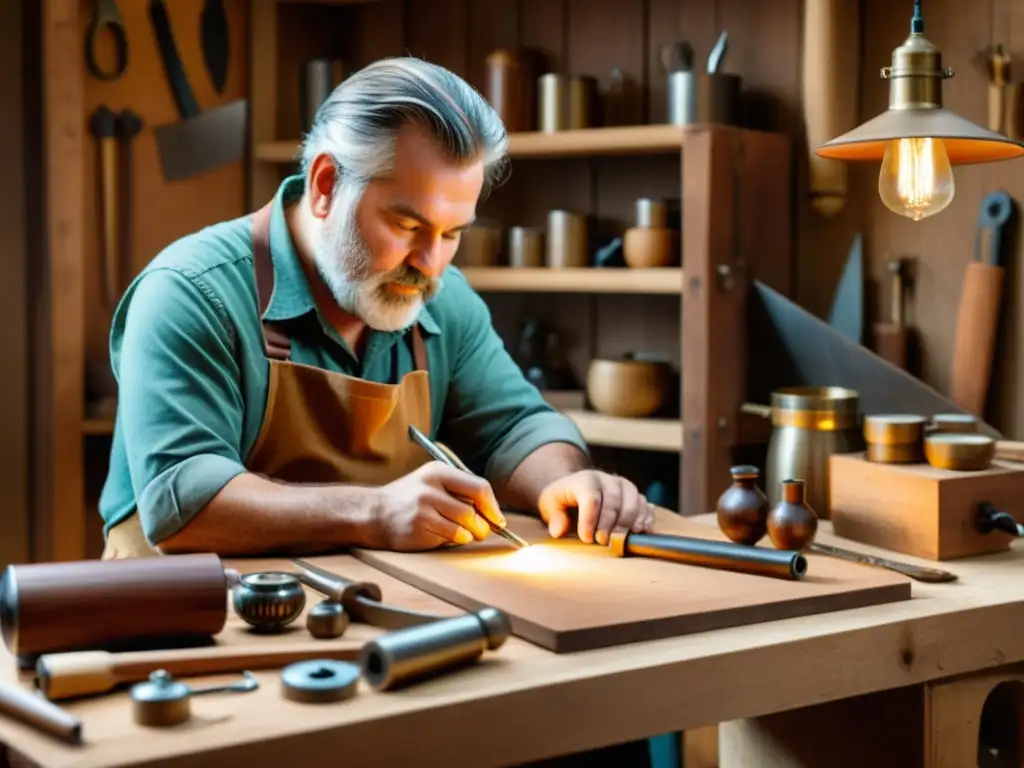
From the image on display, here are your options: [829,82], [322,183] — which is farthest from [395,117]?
[829,82]

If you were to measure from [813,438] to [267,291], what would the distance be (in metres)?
1.04

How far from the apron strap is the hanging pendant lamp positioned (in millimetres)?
997

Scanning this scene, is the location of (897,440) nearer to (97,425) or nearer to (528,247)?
(528,247)


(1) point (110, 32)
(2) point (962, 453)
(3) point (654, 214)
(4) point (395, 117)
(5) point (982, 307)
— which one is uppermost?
(1) point (110, 32)

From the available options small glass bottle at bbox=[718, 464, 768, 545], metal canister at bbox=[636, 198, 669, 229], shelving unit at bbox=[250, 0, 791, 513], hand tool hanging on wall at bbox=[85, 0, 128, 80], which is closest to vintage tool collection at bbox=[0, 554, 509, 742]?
small glass bottle at bbox=[718, 464, 768, 545]

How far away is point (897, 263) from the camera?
3287 mm

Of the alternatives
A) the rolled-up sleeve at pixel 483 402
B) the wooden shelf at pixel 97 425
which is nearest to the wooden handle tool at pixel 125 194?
the wooden shelf at pixel 97 425

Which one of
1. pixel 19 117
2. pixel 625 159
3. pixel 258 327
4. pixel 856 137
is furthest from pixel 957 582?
pixel 19 117

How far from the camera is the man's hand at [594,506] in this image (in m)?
2.22

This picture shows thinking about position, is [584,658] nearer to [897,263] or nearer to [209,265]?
[209,265]

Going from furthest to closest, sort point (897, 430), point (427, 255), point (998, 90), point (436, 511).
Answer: point (998, 90) → point (427, 255) → point (897, 430) → point (436, 511)

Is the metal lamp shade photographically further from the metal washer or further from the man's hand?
the metal washer

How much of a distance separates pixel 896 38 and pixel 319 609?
2317 mm

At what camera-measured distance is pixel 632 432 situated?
3480 mm
